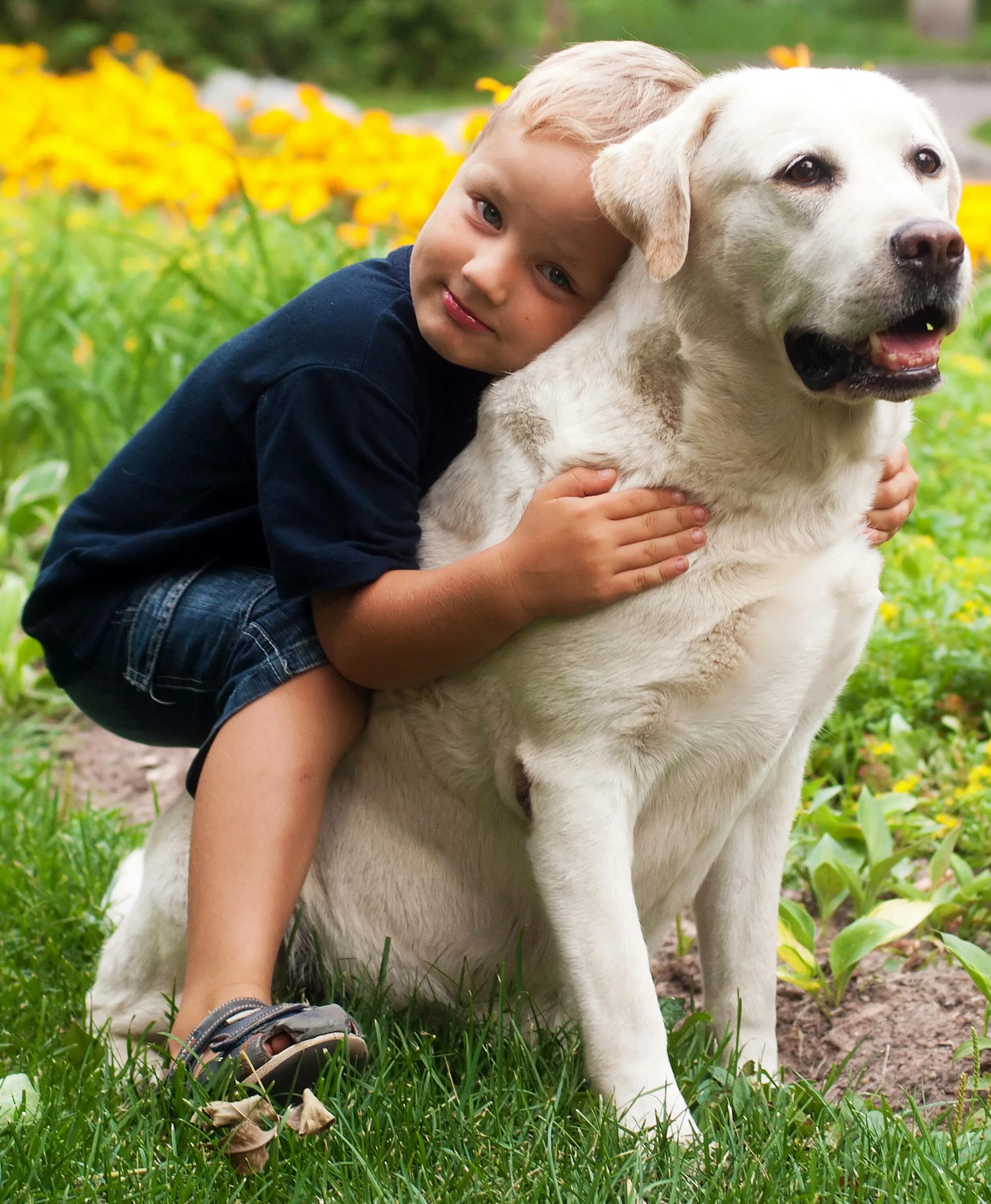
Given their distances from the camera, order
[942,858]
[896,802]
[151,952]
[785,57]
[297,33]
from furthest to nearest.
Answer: [297,33] → [785,57] → [896,802] → [942,858] → [151,952]

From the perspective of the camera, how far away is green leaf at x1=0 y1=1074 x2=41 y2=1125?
1.93 meters

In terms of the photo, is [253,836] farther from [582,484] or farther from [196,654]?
[582,484]

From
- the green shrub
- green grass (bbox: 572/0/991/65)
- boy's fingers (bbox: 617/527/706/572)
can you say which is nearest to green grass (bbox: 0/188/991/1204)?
boy's fingers (bbox: 617/527/706/572)

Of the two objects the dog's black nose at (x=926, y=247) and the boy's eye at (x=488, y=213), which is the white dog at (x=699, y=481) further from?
the boy's eye at (x=488, y=213)

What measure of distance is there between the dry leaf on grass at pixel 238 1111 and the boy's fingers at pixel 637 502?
3.07 ft

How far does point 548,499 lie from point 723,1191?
3.11 ft

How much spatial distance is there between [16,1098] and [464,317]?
1.32 m

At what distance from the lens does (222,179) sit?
18.3ft

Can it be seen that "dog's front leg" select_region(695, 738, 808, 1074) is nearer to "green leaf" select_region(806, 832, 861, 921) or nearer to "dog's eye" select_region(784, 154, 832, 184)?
"green leaf" select_region(806, 832, 861, 921)

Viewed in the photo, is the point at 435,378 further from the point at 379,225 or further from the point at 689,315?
the point at 379,225

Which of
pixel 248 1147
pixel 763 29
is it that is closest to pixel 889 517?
pixel 248 1147

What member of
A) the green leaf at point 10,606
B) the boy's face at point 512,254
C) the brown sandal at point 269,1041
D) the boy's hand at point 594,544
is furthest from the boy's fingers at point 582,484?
the green leaf at point 10,606

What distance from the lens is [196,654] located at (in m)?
2.27

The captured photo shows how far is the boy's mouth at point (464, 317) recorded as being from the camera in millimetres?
2072
